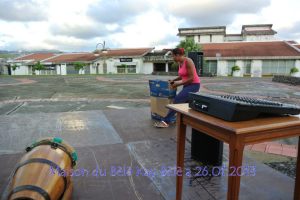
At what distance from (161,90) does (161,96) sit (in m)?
0.13

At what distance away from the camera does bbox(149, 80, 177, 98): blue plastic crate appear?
530 centimetres

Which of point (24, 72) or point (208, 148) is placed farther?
point (24, 72)

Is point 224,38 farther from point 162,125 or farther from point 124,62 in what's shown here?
point 162,125

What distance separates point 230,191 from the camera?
1826 millimetres

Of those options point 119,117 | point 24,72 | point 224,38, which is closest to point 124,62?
point 24,72

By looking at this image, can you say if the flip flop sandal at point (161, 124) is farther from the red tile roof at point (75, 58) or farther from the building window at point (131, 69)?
the red tile roof at point (75, 58)

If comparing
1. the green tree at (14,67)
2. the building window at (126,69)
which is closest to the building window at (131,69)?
the building window at (126,69)

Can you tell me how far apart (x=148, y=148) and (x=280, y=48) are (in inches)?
1521

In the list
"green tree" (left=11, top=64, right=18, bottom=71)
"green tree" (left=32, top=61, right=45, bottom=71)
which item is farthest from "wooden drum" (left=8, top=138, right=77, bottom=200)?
"green tree" (left=11, top=64, right=18, bottom=71)

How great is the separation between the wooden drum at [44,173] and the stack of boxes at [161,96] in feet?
10.0

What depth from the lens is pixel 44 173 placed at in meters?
2.05

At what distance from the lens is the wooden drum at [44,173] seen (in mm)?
1914

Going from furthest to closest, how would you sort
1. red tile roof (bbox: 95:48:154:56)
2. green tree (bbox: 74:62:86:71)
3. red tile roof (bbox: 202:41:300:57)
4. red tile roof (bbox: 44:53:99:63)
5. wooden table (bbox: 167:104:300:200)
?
1. red tile roof (bbox: 44:53:99:63)
2. red tile roof (bbox: 95:48:154:56)
3. green tree (bbox: 74:62:86:71)
4. red tile roof (bbox: 202:41:300:57)
5. wooden table (bbox: 167:104:300:200)

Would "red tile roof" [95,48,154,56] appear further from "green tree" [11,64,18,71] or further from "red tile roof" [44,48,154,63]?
"green tree" [11,64,18,71]
